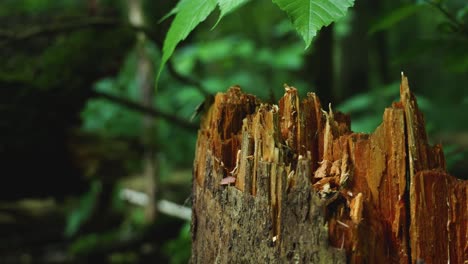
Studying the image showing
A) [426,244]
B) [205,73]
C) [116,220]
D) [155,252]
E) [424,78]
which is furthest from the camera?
[424,78]

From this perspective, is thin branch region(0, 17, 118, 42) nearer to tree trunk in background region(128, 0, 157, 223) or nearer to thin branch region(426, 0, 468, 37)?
tree trunk in background region(128, 0, 157, 223)

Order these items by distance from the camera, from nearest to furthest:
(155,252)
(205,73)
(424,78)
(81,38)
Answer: (81,38)
(155,252)
(205,73)
(424,78)

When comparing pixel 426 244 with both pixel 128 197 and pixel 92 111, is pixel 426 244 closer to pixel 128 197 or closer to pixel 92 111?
pixel 92 111

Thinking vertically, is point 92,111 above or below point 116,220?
above

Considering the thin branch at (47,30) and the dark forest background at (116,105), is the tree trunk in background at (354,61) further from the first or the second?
the thin branch at (47,30)

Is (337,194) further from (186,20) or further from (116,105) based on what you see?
(116,105)

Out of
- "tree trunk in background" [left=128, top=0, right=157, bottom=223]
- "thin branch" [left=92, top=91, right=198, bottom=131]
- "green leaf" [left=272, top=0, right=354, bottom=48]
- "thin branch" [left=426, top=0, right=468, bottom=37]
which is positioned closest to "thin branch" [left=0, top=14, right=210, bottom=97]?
"thin branch" [left=92, top=91, right=198, bottom=131]

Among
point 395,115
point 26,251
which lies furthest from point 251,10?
point 395,115
